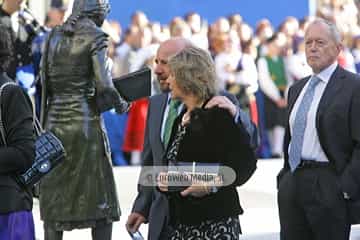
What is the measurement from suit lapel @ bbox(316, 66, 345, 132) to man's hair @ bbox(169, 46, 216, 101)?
1.24 metres

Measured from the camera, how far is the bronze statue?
6527 mm

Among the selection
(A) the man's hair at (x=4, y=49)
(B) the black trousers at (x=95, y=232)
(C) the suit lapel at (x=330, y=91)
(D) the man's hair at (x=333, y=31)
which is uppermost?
(D) the man's hair at (x=333, y=31)

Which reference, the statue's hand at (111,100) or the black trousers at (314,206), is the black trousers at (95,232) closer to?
the statue's hand at (111,100)

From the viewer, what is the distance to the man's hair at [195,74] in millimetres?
4633

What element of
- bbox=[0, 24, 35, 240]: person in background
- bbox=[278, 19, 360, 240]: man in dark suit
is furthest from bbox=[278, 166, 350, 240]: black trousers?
bbox=[0, 24, 35, 240]: person in background

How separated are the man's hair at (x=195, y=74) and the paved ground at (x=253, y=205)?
3562 mm

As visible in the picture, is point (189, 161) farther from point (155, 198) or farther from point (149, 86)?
point (149, 86)

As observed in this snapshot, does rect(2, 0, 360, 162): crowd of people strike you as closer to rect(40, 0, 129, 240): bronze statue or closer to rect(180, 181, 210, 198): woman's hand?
rect(40, 0, 129, 240): bronze statue

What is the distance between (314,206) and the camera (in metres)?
5.77

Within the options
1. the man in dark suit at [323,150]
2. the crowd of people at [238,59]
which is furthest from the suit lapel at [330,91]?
the crowd of people at [238,59]

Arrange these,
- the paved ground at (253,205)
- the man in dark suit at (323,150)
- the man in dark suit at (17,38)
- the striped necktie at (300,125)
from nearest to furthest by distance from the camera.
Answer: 1. the man in dark suit at (323,150)
2. the striped necktie at (300,125)
3. the paved ground at (253,205)
4. the man in dark suit at (17,38)

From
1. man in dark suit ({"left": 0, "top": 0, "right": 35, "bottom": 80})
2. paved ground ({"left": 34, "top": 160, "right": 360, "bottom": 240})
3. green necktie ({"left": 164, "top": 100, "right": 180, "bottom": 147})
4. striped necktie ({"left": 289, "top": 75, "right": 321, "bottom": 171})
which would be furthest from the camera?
man in dark suit ({"left": 0, "top": 0, "right": 35, "bottom": 80})

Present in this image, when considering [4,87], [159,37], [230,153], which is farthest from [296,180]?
[159,37]

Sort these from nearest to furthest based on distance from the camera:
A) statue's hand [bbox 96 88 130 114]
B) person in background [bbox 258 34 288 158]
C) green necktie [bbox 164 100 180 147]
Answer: green necktie [bbox 164 100 180 147] < statue's hand [bbox 96 88 130 114] < person in background [bbox 258 34 288 158]
